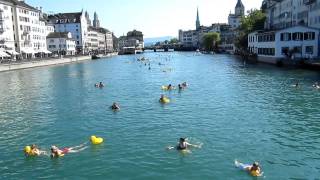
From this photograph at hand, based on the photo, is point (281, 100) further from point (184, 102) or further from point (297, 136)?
point (297, 136)

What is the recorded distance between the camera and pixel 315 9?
94312 mm

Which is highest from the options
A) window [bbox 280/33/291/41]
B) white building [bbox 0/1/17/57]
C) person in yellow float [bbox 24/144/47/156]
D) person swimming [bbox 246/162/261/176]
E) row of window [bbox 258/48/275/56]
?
white building [bbox 0/1/17/57]

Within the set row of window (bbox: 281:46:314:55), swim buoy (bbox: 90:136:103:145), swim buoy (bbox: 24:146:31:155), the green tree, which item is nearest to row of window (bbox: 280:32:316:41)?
row of window (bbox: 281:46:314:55)

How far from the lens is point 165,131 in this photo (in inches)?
1313

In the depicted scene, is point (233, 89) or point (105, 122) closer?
point (105, 122)

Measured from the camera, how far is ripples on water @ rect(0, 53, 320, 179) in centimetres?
2503

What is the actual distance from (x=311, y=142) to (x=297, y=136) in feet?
5.68

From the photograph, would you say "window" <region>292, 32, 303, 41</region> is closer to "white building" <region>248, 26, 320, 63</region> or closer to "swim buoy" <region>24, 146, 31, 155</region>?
"white building" <region>248, 26, 320, 63</region>

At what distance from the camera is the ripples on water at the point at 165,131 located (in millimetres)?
25031

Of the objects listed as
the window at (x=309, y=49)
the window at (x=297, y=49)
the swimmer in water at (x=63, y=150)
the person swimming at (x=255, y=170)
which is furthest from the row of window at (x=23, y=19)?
the person swimming at (x=255, y=170)

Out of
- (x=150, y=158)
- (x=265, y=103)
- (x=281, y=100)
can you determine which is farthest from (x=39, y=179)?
(x=281, y=100)

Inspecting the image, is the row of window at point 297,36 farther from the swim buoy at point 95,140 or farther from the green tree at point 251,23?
the swim buoy at point 95,140

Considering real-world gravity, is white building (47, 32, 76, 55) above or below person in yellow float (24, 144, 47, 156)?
above

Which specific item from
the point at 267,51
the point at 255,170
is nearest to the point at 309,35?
the point at 267,51
